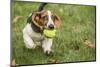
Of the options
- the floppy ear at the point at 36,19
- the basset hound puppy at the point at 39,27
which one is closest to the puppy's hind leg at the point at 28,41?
the basset hound puppy at the point at 39,27

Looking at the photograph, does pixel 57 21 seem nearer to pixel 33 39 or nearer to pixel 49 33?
pixel 49 33

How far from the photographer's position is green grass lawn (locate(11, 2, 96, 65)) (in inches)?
84.4

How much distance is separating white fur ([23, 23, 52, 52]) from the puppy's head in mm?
106

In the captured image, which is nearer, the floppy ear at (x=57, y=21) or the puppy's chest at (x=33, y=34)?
the puppy's chest at (x=33, y=34)

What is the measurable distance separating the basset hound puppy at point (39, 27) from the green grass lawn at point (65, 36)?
47mm

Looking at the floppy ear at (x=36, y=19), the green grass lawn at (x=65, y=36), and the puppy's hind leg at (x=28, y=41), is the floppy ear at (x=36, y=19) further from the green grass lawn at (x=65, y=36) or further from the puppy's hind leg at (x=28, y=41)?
the puppy's hind leg at (x=28, y=41)

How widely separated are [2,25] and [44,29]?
18.2 inches

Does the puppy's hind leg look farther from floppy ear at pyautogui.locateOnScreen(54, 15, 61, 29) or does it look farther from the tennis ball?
floppy ear at pyautogui.locateOnScreen(54, 15, 61, 29)

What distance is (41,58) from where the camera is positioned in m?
2.23

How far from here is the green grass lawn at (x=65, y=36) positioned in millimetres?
2143

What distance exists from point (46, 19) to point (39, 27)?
124 mm

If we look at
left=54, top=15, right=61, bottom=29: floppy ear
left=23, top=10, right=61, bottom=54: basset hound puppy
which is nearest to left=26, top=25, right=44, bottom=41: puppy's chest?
left=23, top=10, right=61, bottom=54: basset hound puppy

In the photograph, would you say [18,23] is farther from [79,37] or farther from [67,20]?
[79,37]

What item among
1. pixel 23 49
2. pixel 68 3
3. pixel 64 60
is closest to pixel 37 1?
pixel 68 3
